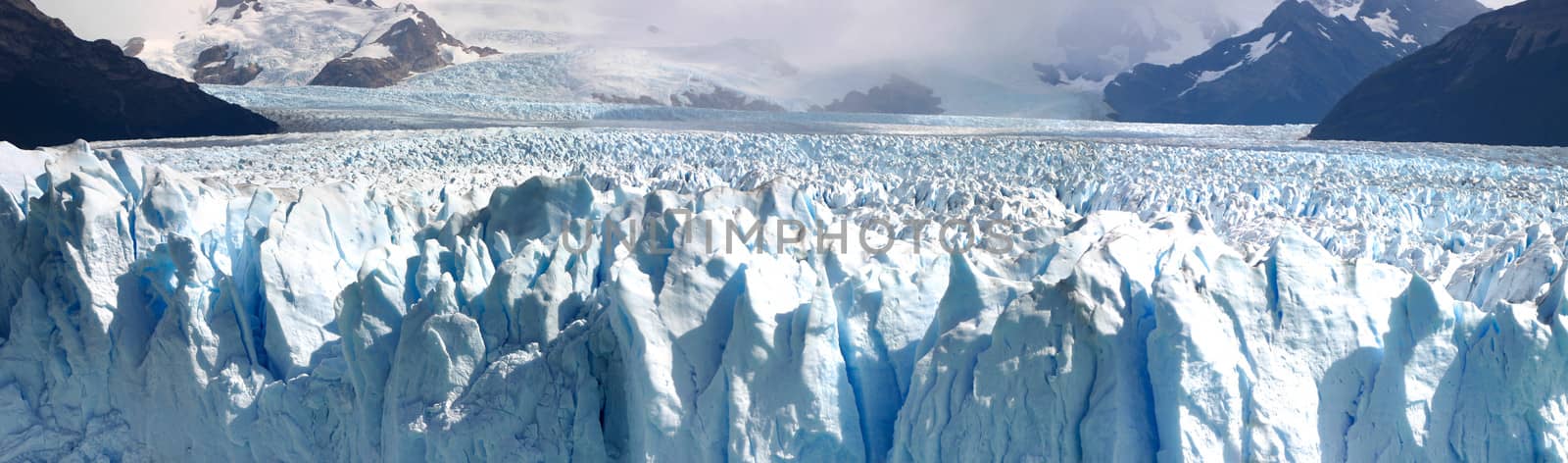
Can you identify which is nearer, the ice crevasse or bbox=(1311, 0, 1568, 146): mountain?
the ice crevasse

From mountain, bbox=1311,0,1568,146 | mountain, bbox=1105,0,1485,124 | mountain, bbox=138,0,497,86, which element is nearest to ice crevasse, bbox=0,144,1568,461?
mountain, bbox=1311,0,1568,146

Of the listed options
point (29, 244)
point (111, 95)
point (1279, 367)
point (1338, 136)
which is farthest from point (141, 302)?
point (1338, 136)

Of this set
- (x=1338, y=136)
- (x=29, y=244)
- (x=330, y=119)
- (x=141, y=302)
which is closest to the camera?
(x=141, y=302)

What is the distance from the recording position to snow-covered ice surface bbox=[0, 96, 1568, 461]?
165 inches

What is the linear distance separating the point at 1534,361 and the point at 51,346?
773cm

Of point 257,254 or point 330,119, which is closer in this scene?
point 257,254

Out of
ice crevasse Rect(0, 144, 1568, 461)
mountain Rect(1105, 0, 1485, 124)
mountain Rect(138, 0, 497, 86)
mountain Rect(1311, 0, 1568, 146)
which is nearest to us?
ice crevasse Rect(0, 144, 1568, 461)

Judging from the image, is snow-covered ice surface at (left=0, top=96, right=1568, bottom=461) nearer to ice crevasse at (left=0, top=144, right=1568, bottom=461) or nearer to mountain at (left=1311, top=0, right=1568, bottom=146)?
ice crevasse at (left=0, top=144, right=1568, bottom=461)

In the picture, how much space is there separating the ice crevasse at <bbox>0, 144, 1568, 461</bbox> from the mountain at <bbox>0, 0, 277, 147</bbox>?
14227 millimetres

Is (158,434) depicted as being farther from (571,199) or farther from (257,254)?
(571,199)

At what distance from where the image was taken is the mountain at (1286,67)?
45.9 m

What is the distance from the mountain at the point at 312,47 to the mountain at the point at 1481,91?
34.4 m

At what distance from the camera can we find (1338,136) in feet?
79.4

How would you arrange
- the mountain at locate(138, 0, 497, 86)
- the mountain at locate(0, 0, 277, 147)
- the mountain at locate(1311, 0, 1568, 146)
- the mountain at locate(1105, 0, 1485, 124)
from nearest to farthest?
the mountain at locate(0, 0, 277, 147) < the mountain at locate(1311, 0, 1568, 146) < the mountain at locate(138, 0, 497, 86) < the mountain at locate(1105, 0, 1485, 124)
